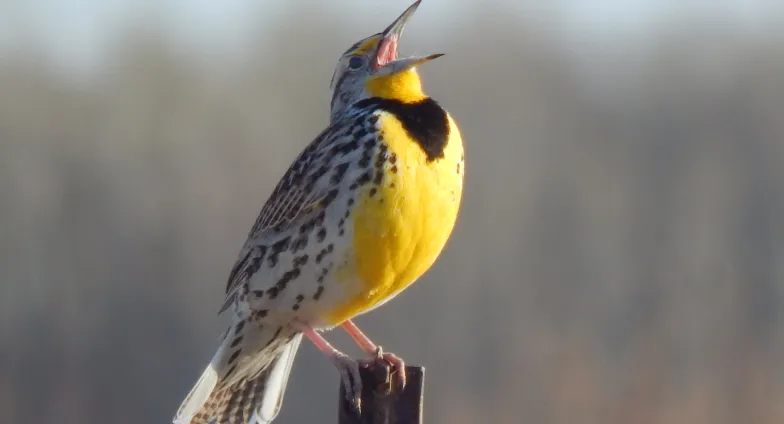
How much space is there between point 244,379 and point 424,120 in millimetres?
848

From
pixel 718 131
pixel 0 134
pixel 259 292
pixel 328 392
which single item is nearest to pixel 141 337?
pixel 328 392

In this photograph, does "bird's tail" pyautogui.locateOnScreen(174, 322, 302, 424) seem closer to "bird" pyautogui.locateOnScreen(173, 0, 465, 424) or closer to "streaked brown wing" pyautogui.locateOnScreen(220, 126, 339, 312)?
"bird" pyautogui.locateOnScreen(173, 0, 465, 424)

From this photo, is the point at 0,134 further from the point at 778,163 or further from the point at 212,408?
the point at 212,408

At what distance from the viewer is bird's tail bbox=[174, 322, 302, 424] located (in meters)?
4.30

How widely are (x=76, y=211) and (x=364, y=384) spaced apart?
13.8m

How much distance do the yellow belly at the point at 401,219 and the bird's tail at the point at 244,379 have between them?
0.38m

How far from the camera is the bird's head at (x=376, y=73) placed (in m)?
4.23

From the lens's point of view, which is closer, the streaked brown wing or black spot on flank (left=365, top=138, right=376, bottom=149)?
black spot on flank (left=365, top=138, right=376, bottom=149)

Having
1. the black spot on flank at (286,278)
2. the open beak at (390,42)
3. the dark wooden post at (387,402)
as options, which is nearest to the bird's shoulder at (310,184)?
the black spot on flank at (286,278)

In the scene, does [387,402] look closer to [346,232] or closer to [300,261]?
[346,232]

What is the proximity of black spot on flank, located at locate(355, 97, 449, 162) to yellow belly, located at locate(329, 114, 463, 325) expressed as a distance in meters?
0.02

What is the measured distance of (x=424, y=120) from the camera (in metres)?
4.07

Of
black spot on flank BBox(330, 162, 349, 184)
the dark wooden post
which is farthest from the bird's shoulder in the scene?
the dark wooden post

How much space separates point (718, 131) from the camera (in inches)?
794
